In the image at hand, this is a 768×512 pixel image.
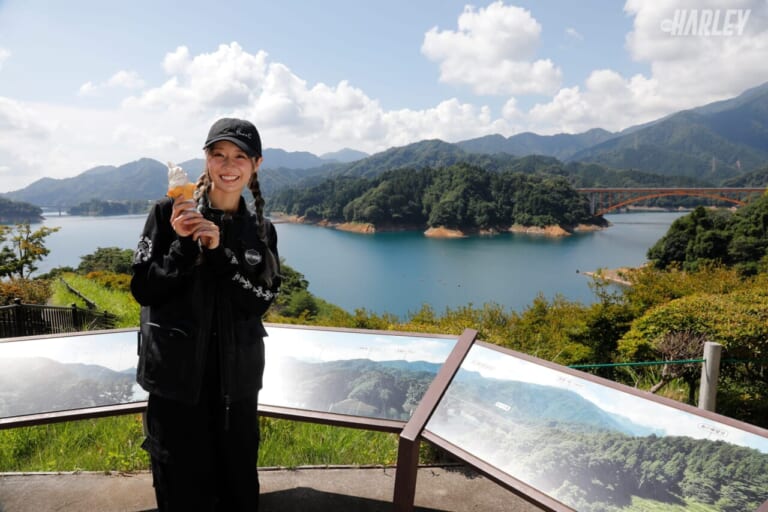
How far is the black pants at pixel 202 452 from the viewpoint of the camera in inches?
54.2

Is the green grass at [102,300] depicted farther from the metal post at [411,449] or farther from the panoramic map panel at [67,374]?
the metal post at [411,449]

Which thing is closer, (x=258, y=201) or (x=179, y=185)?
(x=179, y=185)

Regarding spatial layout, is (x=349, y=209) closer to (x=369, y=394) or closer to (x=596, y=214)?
(x=596, y=214)

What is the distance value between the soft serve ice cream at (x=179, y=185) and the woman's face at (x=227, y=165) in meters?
0.10

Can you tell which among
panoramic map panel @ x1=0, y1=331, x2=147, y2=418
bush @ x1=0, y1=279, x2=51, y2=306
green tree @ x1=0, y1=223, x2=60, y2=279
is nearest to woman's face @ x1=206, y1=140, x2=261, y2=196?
panoramic map panel @ x1=0, y1=331, x2=147, y2=418

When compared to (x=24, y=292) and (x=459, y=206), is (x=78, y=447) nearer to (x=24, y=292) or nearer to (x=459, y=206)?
(x=24, y=292)

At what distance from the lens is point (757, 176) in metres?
85.8

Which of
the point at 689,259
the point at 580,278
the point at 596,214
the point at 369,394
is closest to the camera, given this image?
the point at 369,394

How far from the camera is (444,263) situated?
37.6 meters

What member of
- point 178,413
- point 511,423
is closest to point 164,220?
→ point 178,413

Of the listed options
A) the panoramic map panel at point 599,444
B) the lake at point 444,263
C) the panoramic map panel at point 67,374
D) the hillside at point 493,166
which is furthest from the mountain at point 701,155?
the panoramic map panel at point 67,374

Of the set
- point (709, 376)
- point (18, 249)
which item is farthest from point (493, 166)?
point (709, 376)

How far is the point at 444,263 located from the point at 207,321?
120 feet

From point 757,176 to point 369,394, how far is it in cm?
10682
